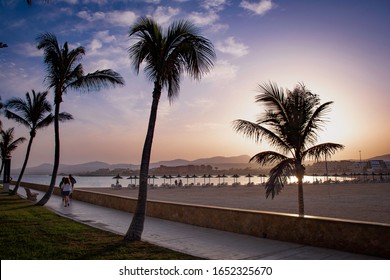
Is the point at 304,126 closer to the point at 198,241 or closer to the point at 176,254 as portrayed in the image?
the point at 198,241

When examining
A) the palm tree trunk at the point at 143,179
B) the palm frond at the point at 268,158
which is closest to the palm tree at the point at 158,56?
the palm tree trunk at the point at 143,179

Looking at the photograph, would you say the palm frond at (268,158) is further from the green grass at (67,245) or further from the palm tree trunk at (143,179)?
the green grass at (67,245)

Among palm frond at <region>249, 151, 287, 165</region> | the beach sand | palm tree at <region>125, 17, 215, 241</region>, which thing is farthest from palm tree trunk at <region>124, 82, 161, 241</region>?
the beach sand

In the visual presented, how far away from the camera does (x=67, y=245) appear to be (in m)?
6.54

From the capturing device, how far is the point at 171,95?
8.45m

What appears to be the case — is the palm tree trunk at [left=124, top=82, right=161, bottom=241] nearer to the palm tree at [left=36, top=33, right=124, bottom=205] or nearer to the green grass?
the green grass

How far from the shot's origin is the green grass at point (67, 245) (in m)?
5.71

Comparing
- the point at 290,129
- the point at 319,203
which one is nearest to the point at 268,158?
the point at 290,129

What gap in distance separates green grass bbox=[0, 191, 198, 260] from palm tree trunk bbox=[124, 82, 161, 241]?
350mm

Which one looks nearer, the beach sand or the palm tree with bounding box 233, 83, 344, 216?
the palm tree with bounding box 233, 83, 344, 216

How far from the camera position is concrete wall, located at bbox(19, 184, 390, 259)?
5.53m

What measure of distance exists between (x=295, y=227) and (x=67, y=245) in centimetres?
488

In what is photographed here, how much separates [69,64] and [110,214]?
7237 millimetres
